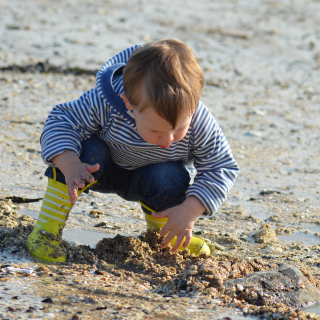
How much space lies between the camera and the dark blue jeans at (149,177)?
2.62 metres

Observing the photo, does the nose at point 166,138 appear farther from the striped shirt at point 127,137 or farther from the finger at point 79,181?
the finger at point 79,181

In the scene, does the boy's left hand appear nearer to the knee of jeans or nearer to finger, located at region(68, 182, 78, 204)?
the knee of jeans

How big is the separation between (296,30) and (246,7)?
7.67 ft

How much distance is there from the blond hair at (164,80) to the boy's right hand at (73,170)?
394 millimetres

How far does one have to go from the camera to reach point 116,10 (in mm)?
10469

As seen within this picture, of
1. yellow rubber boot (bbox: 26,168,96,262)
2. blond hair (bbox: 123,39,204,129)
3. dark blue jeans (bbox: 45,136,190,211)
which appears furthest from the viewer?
dark blue jeans (bbox: 45,136,190,211)

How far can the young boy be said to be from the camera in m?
2.16

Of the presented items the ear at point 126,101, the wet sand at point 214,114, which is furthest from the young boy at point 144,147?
the wet sand at point 214,114

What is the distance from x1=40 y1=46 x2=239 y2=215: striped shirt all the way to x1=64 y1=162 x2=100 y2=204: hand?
0.12 meters

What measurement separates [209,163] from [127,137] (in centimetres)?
44

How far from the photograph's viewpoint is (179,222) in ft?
7.80

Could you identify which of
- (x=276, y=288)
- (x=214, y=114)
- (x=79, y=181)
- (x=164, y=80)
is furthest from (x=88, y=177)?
(x=214, y=114)

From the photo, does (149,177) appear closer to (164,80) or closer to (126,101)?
(126,101)

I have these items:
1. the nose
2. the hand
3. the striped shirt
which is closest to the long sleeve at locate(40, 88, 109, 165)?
the striped shirt
